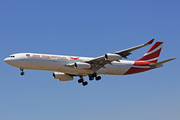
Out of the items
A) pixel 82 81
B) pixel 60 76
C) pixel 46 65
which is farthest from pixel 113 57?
pixel 60 76

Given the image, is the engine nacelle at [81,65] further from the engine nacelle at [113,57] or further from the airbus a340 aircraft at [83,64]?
the engine nacelle at [113,57]

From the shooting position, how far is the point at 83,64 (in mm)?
49438

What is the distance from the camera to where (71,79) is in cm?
5650

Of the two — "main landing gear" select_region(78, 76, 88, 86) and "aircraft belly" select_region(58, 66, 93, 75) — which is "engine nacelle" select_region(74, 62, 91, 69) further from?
"main landing gear" select_region(78, 76, 88, 86)

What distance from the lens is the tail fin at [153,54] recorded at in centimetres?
5778

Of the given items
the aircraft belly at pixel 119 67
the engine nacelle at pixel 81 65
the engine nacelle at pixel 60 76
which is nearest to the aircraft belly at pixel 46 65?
the engine nacelle at pixel 81 65

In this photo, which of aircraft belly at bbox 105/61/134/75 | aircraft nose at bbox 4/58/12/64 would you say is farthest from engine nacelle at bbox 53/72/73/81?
aircraft nose at bbox 4/58/12/64

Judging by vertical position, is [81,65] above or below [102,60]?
below

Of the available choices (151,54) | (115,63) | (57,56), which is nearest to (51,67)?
(57,56)

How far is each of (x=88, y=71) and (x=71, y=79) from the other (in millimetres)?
6100

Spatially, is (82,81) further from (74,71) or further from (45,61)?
(45,61)

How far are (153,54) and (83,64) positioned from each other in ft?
52.6

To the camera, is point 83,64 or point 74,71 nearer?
point 83,64

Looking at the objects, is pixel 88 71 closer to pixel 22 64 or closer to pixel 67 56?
pixel 67 56
